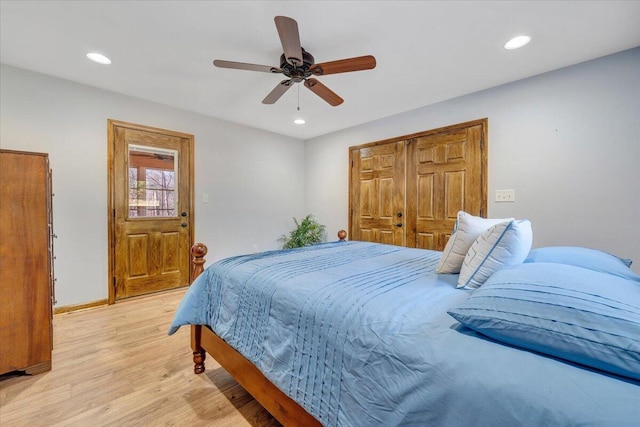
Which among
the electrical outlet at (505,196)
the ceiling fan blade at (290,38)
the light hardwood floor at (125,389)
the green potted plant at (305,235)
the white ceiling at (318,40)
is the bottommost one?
the light hardwood floor at (125,389)

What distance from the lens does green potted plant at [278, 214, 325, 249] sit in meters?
4.61

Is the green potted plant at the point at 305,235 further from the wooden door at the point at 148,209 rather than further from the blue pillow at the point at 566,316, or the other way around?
the blue pillow at the point at 566,316

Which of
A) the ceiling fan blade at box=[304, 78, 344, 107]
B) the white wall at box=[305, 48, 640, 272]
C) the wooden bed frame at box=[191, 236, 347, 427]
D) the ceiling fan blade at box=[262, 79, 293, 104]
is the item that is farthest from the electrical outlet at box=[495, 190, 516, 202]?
the wooden bed frame at box=[191, 236, 347, 427]

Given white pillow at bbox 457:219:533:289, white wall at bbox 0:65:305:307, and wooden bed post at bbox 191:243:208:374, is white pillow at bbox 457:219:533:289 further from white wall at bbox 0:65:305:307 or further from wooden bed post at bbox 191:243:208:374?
white wall at bbox 0:65:305:307

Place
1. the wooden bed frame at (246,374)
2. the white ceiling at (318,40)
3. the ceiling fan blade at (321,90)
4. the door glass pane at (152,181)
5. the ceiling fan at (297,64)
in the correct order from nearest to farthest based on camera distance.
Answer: the wooden bed frame at (246,374) → the ceiling fan at (297,64) → the white ceiling at (318,40) → the ceiling fan blade at (321,90) → the door glass pane at (152,181)

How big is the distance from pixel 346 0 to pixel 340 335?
6.40ft

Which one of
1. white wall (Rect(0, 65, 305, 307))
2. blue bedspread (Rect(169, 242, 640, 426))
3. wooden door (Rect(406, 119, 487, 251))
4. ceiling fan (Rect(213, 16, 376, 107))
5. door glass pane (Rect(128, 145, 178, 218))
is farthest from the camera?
door glass pane (Rect(128, 145, 178, 218))

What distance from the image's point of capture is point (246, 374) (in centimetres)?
139

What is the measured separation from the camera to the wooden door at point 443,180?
3040 millimetres

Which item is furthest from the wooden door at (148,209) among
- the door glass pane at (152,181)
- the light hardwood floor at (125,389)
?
the light hardwood floor at (125,389)

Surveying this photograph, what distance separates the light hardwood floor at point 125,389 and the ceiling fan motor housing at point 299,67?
228 cm

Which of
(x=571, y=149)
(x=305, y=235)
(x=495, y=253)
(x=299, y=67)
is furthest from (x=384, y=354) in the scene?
(x=305, y=235)

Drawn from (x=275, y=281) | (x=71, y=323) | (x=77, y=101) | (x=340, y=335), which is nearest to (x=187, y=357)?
(x=275, y=281)

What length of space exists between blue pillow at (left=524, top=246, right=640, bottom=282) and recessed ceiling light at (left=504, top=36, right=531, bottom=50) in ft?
5.41
